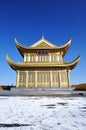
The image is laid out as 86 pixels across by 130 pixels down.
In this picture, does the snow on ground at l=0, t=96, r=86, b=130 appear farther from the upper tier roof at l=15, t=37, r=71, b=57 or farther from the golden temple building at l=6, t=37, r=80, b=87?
the upper tier roof at l=15, t=37, r=71, b=57

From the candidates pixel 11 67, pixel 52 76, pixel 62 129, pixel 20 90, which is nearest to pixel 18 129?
pixel 62 129

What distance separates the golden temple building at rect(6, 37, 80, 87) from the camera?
22547 mm

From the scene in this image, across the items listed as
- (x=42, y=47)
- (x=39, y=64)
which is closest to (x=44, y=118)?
(x=39, y=64)

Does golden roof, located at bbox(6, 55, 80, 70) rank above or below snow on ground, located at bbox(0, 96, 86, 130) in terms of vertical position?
above

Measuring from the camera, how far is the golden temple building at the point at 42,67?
22547mm

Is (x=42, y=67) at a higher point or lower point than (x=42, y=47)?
lower

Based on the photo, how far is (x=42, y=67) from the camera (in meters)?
23.1

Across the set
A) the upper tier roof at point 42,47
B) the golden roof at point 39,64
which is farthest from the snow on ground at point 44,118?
the upper tier roof at point 42,47

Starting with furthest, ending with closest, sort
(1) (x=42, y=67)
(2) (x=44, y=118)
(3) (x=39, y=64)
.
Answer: (1) (x=42, y=67)
(3) (x=39, y=64)
(2) (x=44, y=118)

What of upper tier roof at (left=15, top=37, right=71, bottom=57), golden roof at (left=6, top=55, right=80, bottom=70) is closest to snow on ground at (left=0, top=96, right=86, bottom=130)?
golden roof at (left=6, top=55, right=80, bottom=70)

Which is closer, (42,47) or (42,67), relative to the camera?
(42,67)

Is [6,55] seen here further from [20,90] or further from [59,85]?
[59,85]

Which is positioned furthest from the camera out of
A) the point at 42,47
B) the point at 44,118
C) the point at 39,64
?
the point at 42,47

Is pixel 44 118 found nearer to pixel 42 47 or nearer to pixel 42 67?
pixel 42 67
